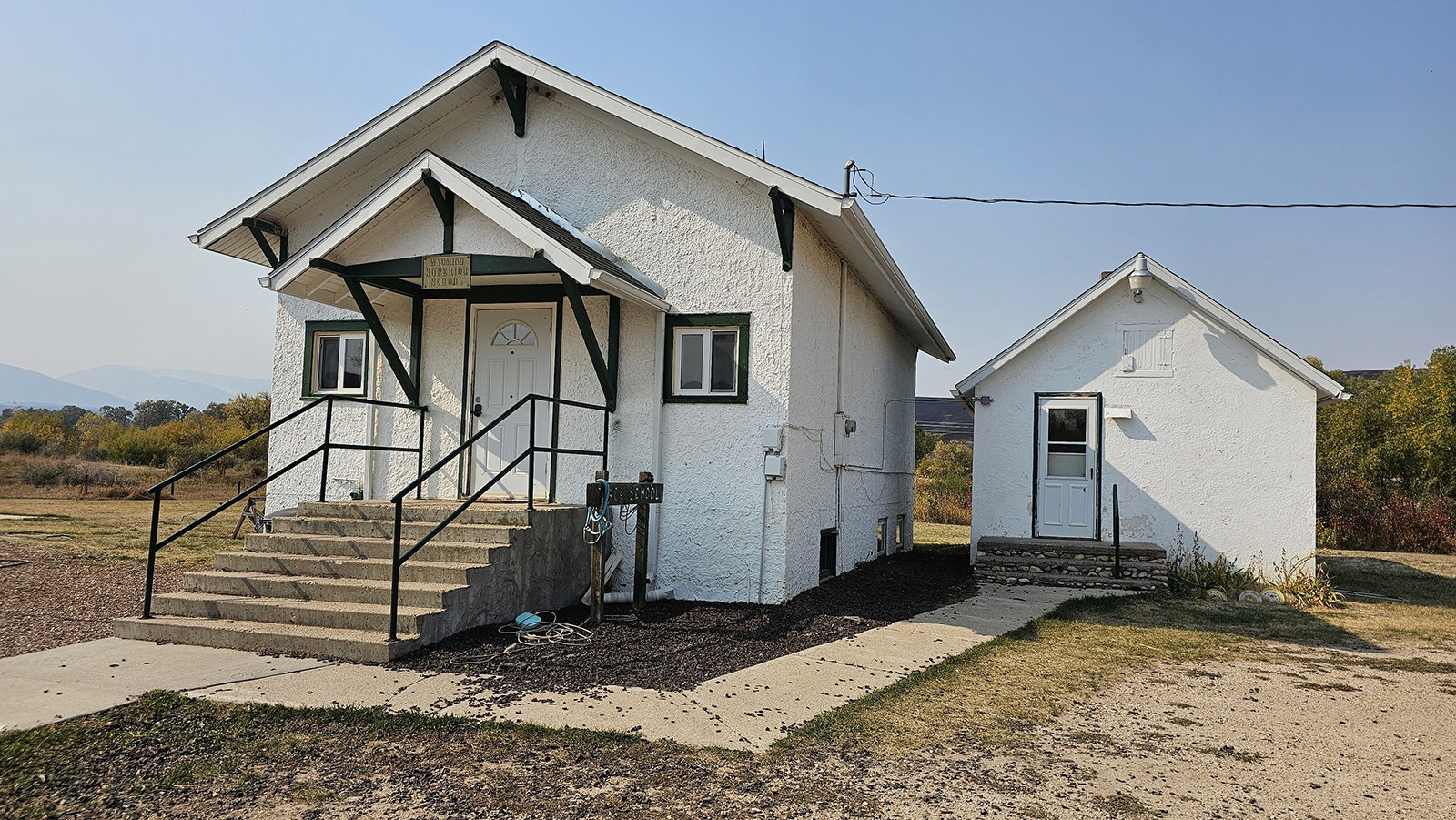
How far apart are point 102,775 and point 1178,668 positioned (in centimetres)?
779

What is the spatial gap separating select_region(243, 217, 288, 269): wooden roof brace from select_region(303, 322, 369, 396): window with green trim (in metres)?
0.97

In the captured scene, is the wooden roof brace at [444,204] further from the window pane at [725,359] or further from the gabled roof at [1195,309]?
the gabled roof at [1195,309]

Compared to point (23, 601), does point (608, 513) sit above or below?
above

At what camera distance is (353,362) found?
11.9 metres

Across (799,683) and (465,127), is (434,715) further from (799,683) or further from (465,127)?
(465,127)

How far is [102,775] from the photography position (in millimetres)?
4762

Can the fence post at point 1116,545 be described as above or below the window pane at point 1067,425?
below

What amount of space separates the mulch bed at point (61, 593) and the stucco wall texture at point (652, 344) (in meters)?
2.15

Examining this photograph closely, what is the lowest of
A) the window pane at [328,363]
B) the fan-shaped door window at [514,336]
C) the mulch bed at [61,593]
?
the mulch bed at [61,593]

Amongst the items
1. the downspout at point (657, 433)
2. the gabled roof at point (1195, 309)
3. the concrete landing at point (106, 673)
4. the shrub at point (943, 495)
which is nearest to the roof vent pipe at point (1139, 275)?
the gabled roof at point (1195, 309)

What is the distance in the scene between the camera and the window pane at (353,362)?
1180 cm

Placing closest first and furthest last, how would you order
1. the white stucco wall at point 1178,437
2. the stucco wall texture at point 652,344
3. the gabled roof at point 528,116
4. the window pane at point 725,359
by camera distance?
1. the gabled roof at point 528,116
2. the stucco wall texture at point 652,344
3. the window pane at point 725,359
4. the white stucco wall at point 1178,437

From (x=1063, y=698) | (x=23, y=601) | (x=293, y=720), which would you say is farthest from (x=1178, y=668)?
(x=23, y=601)

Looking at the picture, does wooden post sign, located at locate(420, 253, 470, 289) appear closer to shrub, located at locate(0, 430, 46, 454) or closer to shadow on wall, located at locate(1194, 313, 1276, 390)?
shadow on wall, located at locate(1194, 313, 1276, 390)
